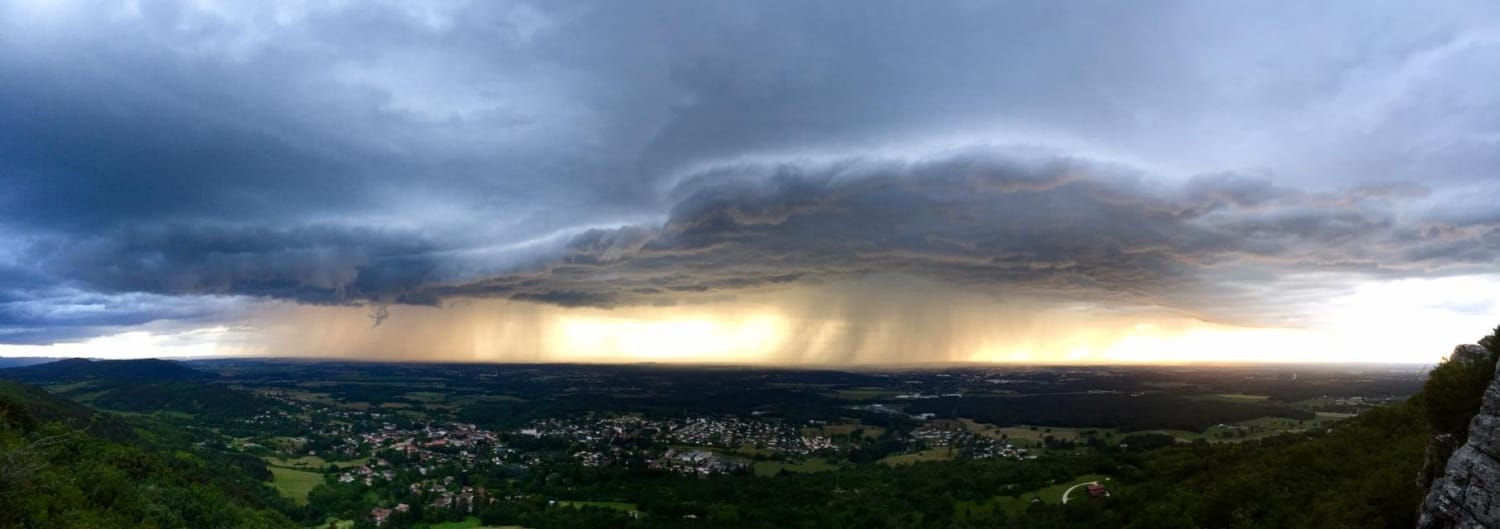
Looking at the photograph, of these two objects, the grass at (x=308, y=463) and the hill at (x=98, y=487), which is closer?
the hill at (x=98, y=487)

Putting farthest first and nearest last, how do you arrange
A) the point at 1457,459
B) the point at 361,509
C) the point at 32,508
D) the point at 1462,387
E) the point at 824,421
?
the point at 824,421, the point at 361,509, the point at 32,508, the point at 1462,387, the point at 1457,459

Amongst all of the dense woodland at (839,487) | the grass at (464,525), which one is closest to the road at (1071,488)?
the dense woodland at (839,487)

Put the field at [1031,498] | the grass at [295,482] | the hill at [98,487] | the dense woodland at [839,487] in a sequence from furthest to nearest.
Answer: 1. the grass at [295,482]
2. the field at [1031,498]
3. the dense woodland at [839,487]
4. the hill at [98,487]

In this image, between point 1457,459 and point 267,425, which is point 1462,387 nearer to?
point 1457,459

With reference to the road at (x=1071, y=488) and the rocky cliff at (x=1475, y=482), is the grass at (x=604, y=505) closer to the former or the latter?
the road at (x=1071, y=488)

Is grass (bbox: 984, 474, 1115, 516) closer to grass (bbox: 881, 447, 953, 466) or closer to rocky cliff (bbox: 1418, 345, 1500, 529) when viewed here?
grass (bbox: 881, 447, 953, 466)

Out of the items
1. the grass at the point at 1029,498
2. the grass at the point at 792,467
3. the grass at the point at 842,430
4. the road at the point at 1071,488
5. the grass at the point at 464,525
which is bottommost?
the grass at the point at 464,525

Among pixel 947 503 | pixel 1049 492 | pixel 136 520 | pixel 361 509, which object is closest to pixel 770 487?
pixel 947 503
